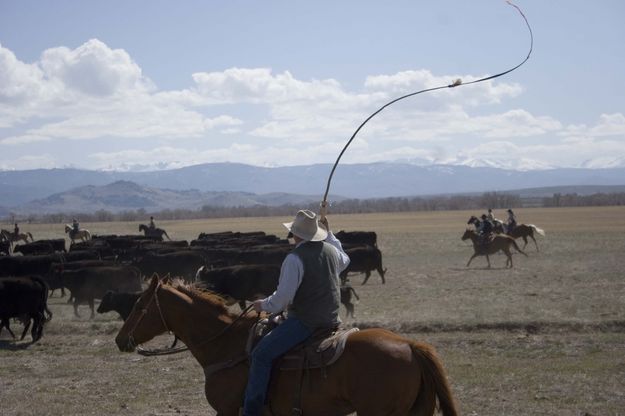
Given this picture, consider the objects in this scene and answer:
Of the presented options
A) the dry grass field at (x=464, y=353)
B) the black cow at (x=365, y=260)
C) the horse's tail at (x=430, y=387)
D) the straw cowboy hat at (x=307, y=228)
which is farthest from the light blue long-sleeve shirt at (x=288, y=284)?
the black cow at (x=365, y=260)

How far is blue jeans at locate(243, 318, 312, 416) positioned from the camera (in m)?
6.23

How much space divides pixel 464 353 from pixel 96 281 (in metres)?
11.2

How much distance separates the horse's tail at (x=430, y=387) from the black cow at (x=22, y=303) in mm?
11262

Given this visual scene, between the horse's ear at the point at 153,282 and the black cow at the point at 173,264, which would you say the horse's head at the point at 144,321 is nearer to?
the horse's ear at the point at 153,282

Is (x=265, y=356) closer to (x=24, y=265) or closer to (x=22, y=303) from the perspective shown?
(x=22, y=303)

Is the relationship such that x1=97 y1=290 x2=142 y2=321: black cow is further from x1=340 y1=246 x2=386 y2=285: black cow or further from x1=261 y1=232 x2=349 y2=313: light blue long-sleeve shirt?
x1=261 y1=232 x2=349 y2=313: light blue long-sleeve shirt

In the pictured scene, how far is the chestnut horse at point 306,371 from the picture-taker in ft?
19.4

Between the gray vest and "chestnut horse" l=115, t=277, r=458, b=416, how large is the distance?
31cm

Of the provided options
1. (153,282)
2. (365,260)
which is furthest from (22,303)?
(365,260)

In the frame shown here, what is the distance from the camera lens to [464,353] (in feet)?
40.5

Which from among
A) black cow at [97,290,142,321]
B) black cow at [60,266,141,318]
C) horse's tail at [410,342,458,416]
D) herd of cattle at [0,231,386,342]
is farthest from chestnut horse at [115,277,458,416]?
black cow at [60,266,141,318]

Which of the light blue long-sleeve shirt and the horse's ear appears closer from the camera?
the light blue long-sleeve shirt

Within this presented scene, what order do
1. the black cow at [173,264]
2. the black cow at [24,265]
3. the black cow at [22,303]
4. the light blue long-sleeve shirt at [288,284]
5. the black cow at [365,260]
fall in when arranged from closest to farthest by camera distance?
1. the light blue long-sleeve shirt at [288,284]
2. the black cow at [22,303]
3. the black cow at [24,265]
4. the black cow at [365,260]
5. the black cow at [173,264]

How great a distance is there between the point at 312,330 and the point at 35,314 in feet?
35.9
